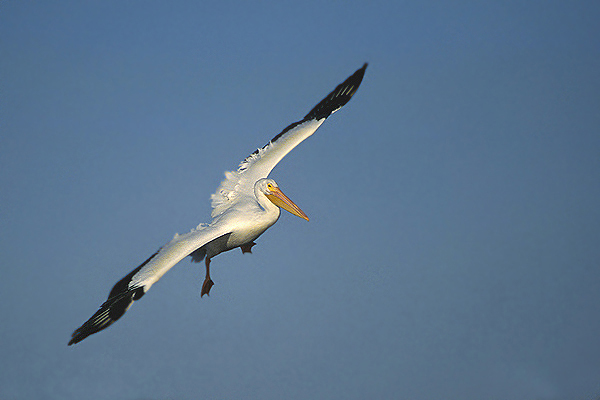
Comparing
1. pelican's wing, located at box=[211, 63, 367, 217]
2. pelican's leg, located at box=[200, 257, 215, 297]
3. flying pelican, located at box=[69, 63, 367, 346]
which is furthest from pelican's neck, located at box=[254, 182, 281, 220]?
pelican's leg, located at box=[200, 257, 215, 297]

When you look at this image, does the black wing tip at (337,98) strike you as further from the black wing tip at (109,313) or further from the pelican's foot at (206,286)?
the black wing tip at (109,313)

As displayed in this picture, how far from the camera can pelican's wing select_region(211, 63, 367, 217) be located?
615 inches

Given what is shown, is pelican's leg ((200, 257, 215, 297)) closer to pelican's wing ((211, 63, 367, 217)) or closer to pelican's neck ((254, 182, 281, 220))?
pelican's wing ((211, 63, 367, 217))

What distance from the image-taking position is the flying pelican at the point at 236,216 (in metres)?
12.4

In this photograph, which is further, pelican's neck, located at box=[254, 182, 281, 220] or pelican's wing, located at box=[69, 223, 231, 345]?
pelican's neck, located at box=[254, 182, 281, 220]

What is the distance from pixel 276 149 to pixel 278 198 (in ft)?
7.87

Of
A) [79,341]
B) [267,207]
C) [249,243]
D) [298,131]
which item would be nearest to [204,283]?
[249,243]

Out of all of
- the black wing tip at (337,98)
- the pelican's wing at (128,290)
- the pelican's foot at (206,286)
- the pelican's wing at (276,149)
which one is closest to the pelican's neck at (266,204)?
the pelican's wing at (276,149)

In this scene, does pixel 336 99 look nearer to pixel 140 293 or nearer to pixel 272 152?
pixel 272 152

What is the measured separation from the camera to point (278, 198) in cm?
1491

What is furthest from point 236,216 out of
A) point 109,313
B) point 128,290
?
point 109,313

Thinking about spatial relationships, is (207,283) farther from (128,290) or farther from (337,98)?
(337,98)

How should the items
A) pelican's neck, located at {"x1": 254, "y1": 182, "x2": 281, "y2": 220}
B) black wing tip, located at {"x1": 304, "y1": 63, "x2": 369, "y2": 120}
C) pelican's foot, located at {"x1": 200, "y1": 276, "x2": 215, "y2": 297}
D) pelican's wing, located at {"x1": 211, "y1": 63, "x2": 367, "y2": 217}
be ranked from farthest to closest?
black wing tip, located at {"x1": 304, "y1": 63, "x2": 369, "y2": 120} → pelican's wing, located at {"x1": 211, "y1": 63, "x2": 367, "y2": 217} → pelican's foot, located at {"x1": 200, "y1": 276, "x2": 215, "y2": 297} → pelican's neck, located at {"x1": 254, "y1": 182, "x2": 281, "y2": 220}

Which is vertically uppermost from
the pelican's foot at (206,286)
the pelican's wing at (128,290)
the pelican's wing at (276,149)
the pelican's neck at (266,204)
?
the pelican's wing at (276,149)
